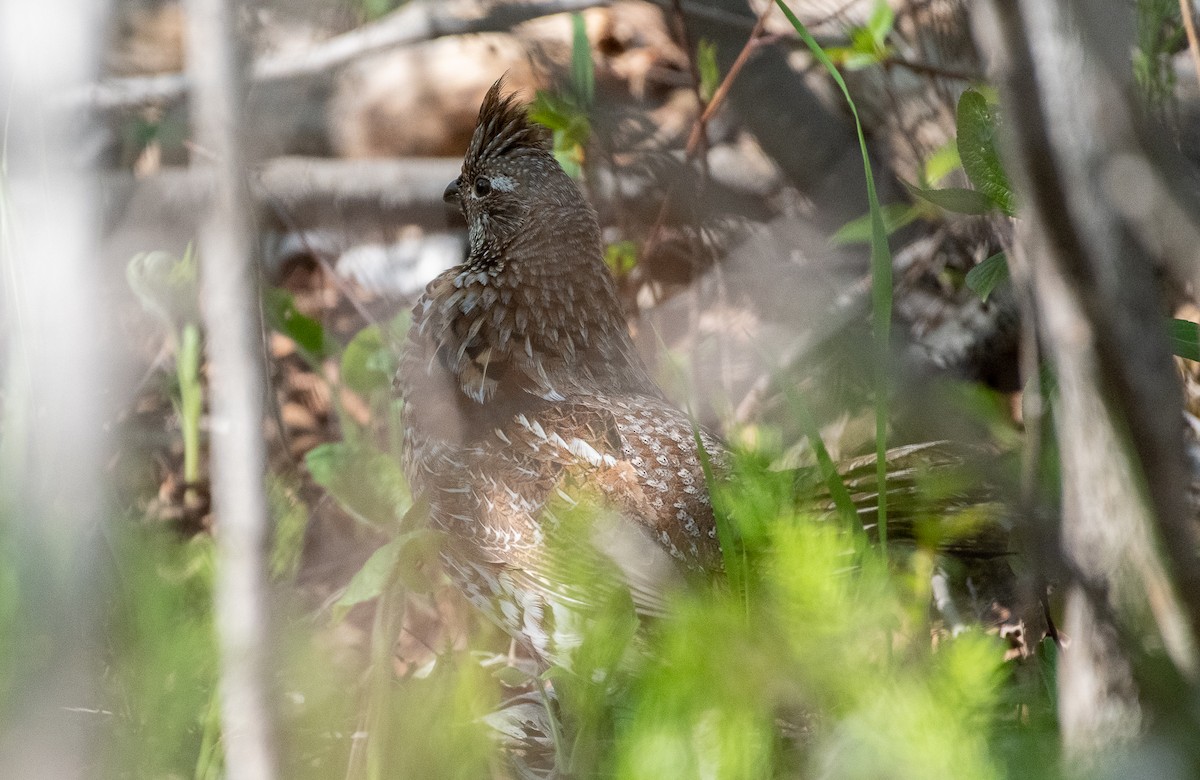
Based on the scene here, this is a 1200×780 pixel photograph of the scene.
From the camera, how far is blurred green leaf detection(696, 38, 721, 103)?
10.2 feet

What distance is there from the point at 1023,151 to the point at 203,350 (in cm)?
293

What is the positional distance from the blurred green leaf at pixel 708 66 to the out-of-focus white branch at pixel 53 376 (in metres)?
2.26

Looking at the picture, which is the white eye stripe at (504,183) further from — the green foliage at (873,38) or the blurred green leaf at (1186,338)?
the blurred green leaf at (1186,338)

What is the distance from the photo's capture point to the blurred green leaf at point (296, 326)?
3.08m

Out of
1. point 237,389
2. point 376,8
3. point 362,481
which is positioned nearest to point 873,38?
point 376,8

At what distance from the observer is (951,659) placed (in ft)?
3.49

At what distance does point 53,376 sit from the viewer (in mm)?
1050

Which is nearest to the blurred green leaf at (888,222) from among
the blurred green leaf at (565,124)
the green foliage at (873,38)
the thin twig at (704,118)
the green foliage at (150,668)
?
the green foliage at (873,38)

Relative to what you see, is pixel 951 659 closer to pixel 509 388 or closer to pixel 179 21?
pixel 509 388

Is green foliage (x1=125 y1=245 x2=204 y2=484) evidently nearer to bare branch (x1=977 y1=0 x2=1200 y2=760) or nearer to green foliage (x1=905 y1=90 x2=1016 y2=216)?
green foliage (x1=905 y1=90 x2=1016 y2=216)

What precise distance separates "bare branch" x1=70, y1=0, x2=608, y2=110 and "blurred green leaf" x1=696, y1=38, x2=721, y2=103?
1.54 ft

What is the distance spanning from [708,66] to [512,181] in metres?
0.96

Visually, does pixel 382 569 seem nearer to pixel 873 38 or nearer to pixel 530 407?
pixel 530 407

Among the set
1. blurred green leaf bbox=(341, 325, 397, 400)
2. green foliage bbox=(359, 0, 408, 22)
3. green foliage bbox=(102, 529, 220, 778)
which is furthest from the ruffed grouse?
green foliage bbox=(359, 0, 408, 22)
